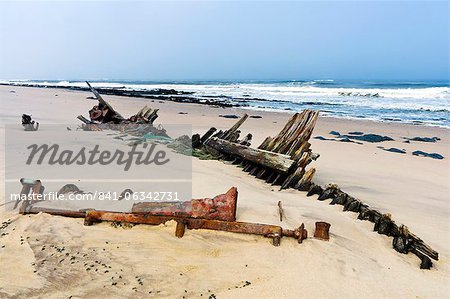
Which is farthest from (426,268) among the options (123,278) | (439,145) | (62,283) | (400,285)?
(439,145)

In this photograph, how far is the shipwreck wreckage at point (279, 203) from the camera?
13.3ft

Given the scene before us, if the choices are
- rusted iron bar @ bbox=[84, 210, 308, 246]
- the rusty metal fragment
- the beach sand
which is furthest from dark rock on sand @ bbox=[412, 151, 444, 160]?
the rusty metal fragment

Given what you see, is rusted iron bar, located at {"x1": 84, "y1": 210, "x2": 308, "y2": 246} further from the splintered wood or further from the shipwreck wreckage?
the splintered wood

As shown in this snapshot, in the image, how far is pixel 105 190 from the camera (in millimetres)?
5348

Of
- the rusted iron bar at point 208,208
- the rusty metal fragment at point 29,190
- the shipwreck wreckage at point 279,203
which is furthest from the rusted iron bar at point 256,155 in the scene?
the rusty metal fragment at point 29,190

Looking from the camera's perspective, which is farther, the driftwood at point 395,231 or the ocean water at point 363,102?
the ocean water at point 363,102

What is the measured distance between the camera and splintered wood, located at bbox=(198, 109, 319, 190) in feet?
21.4

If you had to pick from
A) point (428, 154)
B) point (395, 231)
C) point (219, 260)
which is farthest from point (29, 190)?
point (428, 154)

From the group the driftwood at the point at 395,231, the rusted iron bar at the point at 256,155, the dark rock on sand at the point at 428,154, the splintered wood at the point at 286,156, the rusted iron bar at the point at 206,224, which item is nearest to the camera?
the rusted iron bar at the point at 206,224

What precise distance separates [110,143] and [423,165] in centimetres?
770

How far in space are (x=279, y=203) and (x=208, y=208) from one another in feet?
3.32

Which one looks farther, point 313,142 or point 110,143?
point 313,142

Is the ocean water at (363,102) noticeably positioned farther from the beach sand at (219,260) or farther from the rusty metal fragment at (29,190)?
the rusty metal fragment at (29,190)

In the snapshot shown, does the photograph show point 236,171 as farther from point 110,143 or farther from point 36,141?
point 36,141
